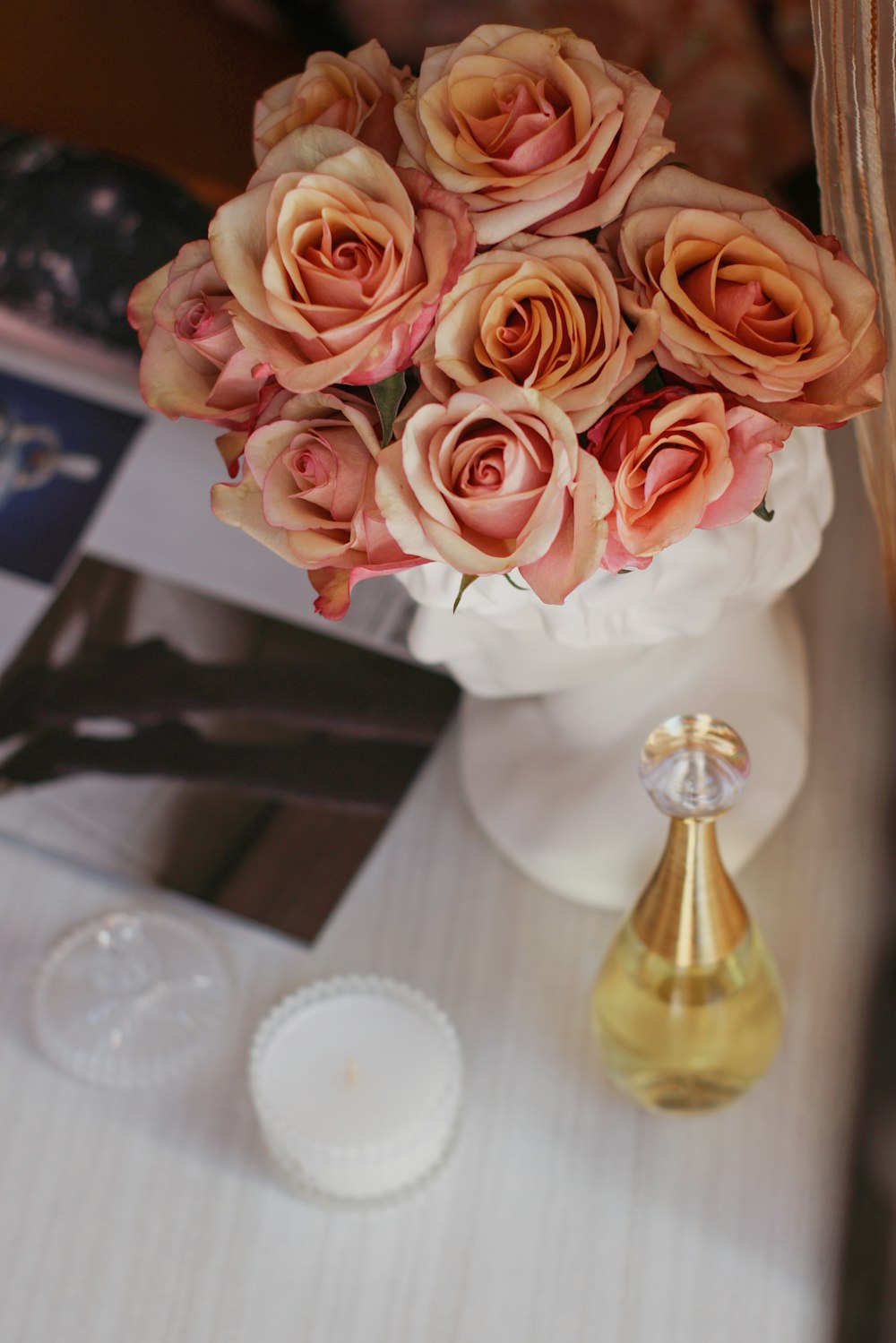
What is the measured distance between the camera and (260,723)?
72 cm

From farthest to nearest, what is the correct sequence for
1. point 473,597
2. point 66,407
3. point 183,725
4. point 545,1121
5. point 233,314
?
point 66,407 < point 183,725 < point 545,1121 < point 473,597 < point 233,314

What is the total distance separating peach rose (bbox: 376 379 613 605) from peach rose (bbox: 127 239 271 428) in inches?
2.7

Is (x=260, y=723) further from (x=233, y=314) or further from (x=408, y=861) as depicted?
(x=233, y=314)

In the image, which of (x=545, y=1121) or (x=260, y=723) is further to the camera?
(x=260, y=723)

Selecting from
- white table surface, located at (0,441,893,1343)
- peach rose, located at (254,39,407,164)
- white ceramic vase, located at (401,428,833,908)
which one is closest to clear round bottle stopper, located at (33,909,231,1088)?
white table surface, located at (0,441,893,1343)

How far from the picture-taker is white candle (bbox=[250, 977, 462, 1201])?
548 millimetres

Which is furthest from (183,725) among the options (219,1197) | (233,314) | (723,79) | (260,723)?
(723,79)

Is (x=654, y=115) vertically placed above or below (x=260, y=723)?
above

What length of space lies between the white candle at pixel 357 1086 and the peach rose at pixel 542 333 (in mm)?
295

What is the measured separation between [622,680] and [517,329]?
27 centimetres

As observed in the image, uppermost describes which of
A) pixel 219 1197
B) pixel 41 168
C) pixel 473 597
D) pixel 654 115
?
pixel 654 115

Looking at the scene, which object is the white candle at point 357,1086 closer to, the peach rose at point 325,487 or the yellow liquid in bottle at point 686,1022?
the yellow liquid in bottle at point 686,1022

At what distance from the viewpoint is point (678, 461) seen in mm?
392

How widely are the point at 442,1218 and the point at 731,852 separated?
21 cm
